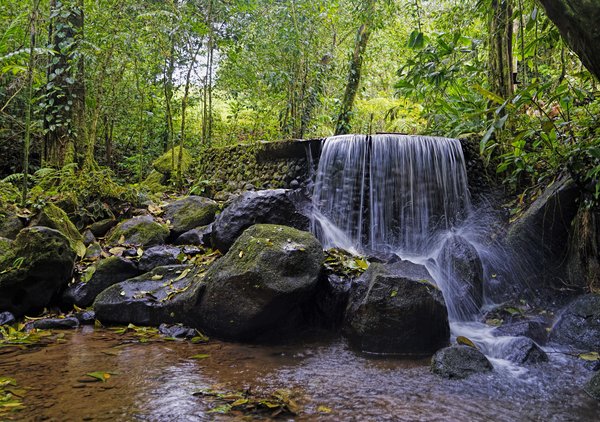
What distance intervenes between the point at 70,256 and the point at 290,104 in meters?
7.01

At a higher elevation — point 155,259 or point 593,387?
point 155,259

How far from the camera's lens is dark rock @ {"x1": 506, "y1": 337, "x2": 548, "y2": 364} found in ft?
10.6

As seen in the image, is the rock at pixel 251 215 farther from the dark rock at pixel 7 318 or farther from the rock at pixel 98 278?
the dark rock at pixel 7 318

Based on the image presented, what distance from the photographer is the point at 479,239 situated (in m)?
5.97

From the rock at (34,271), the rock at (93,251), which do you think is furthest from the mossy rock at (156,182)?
the rock at (34,271)

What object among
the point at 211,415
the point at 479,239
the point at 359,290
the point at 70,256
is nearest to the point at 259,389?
the point at 211,415

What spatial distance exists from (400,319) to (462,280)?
5.37 feet

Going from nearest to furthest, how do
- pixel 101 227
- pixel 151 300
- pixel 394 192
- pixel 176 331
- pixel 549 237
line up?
1. pixel 176 331
2. pixel 151 300
3. pixel 549 237
4. pixel 101 227
5. pixel 394 192

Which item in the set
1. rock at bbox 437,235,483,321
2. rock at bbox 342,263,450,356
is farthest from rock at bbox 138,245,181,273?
rock at bbox 437,235,483,321

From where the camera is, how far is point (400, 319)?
353 centimetres

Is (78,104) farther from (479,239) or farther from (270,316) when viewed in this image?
(479,239)

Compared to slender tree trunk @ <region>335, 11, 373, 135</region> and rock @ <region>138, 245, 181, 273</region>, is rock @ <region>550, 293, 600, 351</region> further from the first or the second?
slender tree trunk @ <region>335, 11, 373, 135</region>

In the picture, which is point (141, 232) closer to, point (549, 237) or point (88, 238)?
point (88, 238)

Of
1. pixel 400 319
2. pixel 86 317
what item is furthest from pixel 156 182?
pixel 400 319
